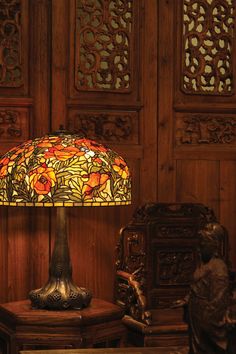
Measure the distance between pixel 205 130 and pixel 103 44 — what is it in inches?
24.2

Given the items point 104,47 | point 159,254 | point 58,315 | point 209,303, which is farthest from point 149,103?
point 209,303

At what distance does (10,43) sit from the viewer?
11.0 feet

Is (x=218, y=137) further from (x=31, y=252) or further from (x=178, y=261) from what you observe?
(x=31, y=252)

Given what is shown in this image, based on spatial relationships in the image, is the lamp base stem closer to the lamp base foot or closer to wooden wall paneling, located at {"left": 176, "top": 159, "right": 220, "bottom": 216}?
the lamp base foot

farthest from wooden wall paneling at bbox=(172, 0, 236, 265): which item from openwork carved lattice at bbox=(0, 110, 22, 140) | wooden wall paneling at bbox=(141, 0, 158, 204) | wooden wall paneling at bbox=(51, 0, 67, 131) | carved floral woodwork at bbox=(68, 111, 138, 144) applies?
openwork carved lattice at bbox=(0, 110, 22, 140)

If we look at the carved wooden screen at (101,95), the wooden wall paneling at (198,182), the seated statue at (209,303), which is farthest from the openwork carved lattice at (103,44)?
the seated statue at (209,303)

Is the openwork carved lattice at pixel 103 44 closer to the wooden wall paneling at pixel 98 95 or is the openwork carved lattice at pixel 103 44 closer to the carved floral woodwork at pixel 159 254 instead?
the wooden wall paneling at pixel 98 95

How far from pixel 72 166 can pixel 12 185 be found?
0.24 meters

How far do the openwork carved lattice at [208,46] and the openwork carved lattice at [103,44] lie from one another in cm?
28

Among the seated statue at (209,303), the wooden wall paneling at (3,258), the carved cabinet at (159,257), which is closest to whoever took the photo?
the seated statue at (209,303)

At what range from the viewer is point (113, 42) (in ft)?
11.3

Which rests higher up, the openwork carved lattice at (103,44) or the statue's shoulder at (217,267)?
the openwork carved lattice at (103,44)

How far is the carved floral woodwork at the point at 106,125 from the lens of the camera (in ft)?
11.1

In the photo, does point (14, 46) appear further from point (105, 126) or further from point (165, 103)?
point (165, 103)
